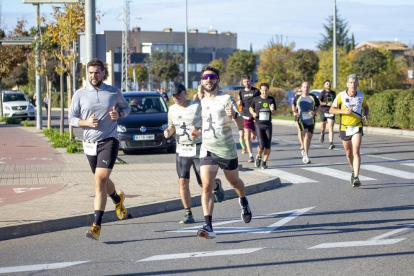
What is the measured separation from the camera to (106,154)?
848 centimetres

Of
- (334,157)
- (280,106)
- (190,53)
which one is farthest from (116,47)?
(334,157)

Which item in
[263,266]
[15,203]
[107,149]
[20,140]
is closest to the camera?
[263,266]

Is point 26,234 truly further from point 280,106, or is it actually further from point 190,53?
point 190,53

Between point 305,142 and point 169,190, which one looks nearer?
point 169,190

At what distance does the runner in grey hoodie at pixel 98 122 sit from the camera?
332 inches

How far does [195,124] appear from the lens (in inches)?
356

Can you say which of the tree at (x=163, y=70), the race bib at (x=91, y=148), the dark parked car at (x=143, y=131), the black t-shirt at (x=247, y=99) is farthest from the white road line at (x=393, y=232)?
the tree at (x=163, y=70)

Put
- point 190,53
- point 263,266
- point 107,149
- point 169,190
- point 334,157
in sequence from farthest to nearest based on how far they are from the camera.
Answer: point 190,53, point 334,157, point 169,190, point 107,149, point 263,266

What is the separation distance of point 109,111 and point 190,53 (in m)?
97.5

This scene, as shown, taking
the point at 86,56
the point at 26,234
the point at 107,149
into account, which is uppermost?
the point at 86,56

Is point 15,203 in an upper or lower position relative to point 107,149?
lower

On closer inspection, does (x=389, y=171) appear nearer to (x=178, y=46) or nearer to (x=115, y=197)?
(x=115, y=197)

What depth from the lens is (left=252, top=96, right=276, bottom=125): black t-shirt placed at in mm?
15656

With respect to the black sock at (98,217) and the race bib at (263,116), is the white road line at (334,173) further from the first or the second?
the black sock at (98,217)
